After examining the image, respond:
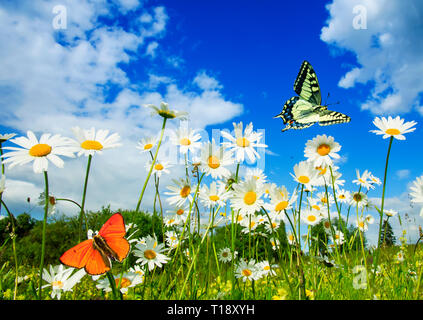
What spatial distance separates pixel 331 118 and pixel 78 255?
3.42m

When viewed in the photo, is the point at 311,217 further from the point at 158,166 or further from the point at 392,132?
the point at 158,166

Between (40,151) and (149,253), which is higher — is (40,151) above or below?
above

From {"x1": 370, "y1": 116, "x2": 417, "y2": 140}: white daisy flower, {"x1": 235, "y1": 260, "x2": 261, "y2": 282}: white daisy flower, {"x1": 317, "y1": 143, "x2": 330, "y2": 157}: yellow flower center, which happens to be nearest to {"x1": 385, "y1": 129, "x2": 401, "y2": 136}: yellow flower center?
{"x1": 370, "y1": 116, "x2": 417, "y2": 140}: white daisy flower

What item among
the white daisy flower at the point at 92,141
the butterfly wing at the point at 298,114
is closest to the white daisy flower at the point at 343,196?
the butterfly wing at the point at 298,114

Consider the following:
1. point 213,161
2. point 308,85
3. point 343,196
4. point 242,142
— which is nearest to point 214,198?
point 213,161

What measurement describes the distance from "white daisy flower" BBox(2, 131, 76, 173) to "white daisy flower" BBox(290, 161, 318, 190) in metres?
1.15

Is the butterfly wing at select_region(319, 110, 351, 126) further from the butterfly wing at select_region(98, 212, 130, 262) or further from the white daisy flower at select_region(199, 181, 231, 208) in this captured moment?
the butterfly wing at select_region(98, 212, 130, 262)

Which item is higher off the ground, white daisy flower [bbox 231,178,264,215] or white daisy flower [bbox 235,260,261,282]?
white daisy flower [bbox 231,178,264,215]

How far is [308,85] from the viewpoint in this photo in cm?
470

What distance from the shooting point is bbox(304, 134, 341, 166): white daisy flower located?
182cm

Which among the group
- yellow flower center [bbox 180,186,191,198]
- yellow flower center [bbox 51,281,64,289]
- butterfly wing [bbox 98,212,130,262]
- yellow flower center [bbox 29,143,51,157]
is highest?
yellow flower center [bbox 29,143,51,157]

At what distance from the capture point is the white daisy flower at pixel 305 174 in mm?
1595
